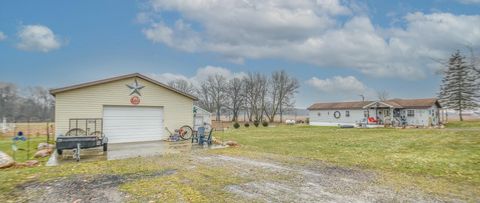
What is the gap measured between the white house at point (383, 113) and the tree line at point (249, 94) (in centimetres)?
1480

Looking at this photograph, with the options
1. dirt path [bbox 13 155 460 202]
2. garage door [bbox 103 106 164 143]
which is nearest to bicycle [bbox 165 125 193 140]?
garage door [bbox 103 106 164 143]

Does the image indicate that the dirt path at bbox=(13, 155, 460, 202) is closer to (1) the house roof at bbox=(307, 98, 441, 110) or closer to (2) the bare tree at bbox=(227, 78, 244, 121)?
(1) the house roof at bbox=(307, 98, 441, 110)

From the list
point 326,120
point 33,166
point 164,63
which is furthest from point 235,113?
point 33,166

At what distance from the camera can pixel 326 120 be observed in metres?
39.0

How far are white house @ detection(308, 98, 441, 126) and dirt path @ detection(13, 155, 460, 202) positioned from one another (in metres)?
29.4

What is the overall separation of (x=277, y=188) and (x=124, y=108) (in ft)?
37.4

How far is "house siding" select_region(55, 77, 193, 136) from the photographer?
12.8 meters

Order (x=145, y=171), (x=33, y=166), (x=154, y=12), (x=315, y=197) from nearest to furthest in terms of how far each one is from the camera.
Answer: (x=315, y=197), (x=145, y=171), (x=33, y=166), (x=154, y=12)

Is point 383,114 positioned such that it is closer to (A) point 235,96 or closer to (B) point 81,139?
(A) point 235,96

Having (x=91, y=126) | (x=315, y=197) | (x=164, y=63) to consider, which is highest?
(x=164, y=63)

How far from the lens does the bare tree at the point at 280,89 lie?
53812 millimetres

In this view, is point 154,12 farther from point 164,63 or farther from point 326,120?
point 326,120

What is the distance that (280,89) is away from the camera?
5403 centimetres

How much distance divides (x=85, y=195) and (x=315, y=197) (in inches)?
161
